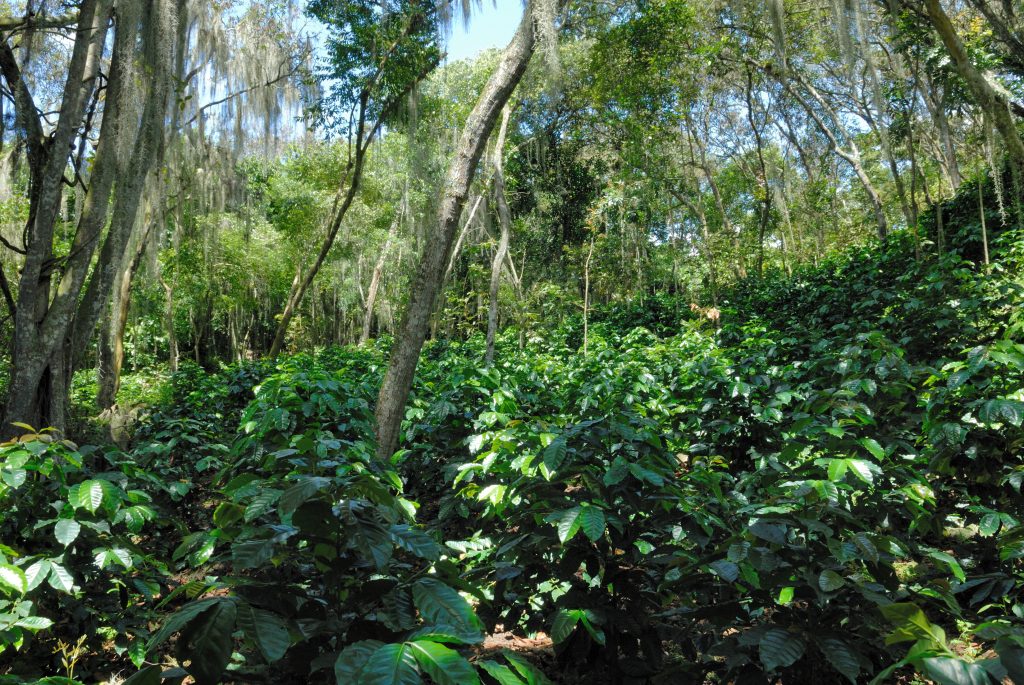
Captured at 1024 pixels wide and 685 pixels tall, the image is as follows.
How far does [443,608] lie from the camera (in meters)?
1.36

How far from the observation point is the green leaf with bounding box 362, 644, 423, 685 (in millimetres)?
1062

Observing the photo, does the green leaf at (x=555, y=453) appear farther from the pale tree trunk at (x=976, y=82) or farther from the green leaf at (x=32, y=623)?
the pale tree trunk at (x=976, y=82)

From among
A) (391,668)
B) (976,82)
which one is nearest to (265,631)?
(391,668)

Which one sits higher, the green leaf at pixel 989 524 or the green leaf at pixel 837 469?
the green leaf at pixel 837 469

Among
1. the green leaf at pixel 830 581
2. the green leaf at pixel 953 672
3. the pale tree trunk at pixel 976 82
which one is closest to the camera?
the green leaf at pixel 953 672

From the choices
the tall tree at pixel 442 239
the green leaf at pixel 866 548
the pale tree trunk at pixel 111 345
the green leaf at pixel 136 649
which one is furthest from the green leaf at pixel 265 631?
the pale tree trunk at pixel 111 345

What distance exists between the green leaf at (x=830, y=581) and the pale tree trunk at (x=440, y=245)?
3.72 metres

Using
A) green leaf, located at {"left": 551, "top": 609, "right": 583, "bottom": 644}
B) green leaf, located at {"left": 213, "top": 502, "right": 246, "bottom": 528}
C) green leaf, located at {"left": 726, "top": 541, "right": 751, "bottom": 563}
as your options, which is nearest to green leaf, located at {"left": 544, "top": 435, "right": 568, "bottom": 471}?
green leaf, located at {"left": 551, "top": 609, "right": 583, "bottom": 644}

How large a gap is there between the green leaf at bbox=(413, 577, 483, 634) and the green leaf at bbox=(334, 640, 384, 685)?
147 millimetres

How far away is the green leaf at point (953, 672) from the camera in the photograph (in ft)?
3.46

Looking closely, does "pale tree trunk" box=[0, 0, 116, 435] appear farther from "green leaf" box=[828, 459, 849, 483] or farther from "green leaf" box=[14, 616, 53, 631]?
"green leaf" box=[828, 459, 849, 483]

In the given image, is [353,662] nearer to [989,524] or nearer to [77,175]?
[989,524]

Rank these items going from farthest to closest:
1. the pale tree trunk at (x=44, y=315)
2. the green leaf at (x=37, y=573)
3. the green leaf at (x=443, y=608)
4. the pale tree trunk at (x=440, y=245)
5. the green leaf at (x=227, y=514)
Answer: the pale tree trunk at (x=440, y=245), the pale tree trunk at (x=44, y=315), the green leaf at (x=37, y=573), the green leaf at (x=227, y=514), the green leaf at (x=443, y=608)

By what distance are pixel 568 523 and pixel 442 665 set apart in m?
1.02
